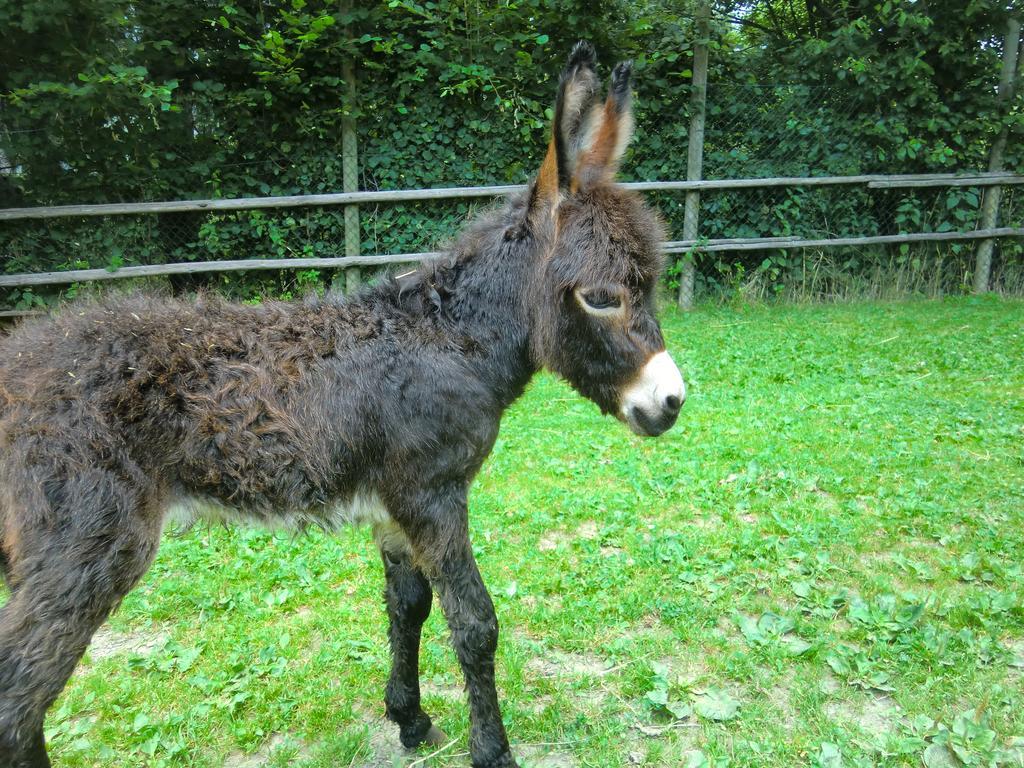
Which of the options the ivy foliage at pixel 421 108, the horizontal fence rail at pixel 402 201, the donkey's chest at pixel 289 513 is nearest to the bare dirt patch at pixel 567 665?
the donkey's chest at pixel 289 513

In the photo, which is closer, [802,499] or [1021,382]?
[802,499]

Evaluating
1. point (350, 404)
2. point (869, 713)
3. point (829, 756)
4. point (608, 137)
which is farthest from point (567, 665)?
point (608, 137)

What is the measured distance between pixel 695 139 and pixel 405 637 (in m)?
8.97

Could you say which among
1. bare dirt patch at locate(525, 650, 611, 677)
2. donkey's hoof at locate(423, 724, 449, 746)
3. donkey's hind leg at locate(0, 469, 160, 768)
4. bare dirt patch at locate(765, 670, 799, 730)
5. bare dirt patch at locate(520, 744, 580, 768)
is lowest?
donkey's hoof at locate(423, 724, 449, 746)

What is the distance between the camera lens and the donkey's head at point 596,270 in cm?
250

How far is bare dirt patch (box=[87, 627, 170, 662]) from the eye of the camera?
344 centimetres

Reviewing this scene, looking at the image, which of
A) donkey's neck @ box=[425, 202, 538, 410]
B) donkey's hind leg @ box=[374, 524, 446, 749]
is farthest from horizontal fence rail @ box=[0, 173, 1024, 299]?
donkey's hind leg @ box=[374, 524, 446, 749]

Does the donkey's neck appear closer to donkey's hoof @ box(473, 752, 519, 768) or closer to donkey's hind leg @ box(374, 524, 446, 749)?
donkey's hind leg @ box(374, 524, 446, 749)

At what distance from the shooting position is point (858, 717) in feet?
9.23

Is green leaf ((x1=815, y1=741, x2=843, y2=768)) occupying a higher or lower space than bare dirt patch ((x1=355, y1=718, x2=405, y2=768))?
higher

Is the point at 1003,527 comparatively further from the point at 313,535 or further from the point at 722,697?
the point at 313,535

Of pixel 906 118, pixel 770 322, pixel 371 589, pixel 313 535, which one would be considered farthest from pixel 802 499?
pixel 906 118

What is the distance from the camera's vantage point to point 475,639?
248cm

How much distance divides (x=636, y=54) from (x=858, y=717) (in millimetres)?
9039
